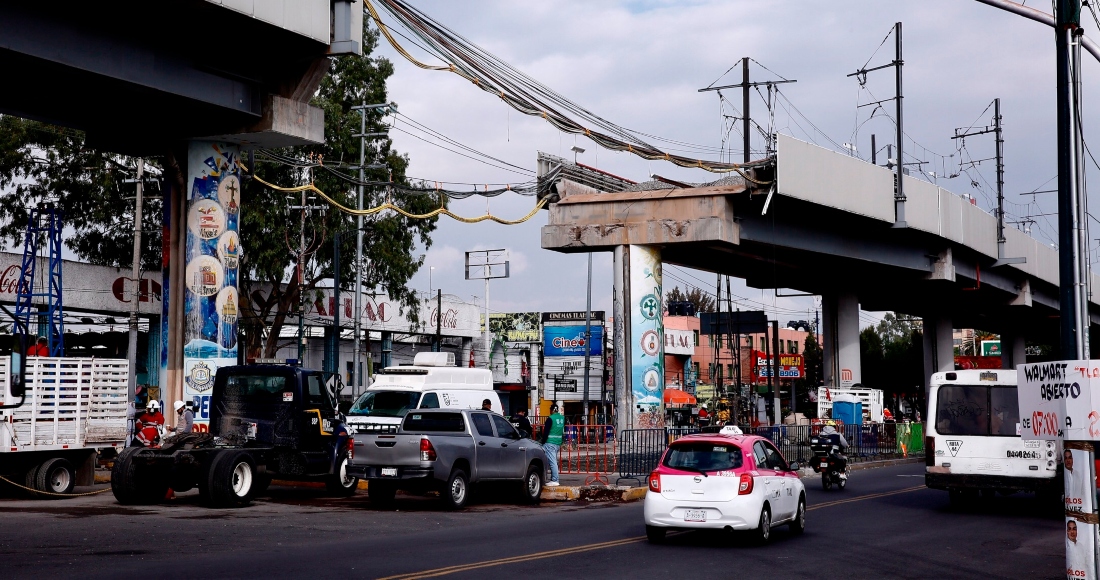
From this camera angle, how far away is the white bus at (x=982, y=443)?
18.8 m

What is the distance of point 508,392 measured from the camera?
71.6 metres

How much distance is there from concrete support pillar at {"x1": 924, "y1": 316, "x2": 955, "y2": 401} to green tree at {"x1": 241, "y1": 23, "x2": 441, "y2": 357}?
3215cm

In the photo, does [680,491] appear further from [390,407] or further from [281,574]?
[390,407]

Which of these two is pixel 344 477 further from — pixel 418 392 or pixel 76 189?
pixel 76 189

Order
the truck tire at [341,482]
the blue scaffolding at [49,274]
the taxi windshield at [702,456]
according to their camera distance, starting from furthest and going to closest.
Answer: the blue scaffolding at [49,274] → the truck tire at [341,482] → the taxi windshield at [702,456]

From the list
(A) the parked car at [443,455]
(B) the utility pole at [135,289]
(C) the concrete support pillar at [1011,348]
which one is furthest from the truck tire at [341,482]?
(C) the concrete support pillar at [1011,348]

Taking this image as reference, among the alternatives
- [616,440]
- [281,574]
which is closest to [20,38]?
[281,574]

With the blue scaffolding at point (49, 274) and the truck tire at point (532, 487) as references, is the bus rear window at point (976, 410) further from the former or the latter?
the blue scaffolding at point (49, 274)

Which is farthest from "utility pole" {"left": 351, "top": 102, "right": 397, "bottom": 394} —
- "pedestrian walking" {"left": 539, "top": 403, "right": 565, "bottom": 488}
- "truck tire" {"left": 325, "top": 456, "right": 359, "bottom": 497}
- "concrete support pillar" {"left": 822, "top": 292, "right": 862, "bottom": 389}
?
"concrete support pillar" {"left": 822, "top": 292, "right": 862, "bottom": 389}

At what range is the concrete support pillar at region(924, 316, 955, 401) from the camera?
62.6 m

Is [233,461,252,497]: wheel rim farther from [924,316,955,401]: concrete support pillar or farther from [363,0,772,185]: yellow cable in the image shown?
[924,316,955,401]: concrete support pillar

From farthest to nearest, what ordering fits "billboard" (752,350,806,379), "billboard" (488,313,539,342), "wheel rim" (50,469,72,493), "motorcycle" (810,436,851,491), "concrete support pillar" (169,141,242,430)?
1. "billboard" (488,313,539,342)
2. "billboard" (752,350,806,379)
3. "concrete support pillar" (169,141,242,430)
4. "motorcycle" (810,436,851,491)
5. "wheel rim" (50,469,72,493)

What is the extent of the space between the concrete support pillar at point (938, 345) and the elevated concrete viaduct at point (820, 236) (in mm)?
5696

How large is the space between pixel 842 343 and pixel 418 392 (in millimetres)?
A: 29701
